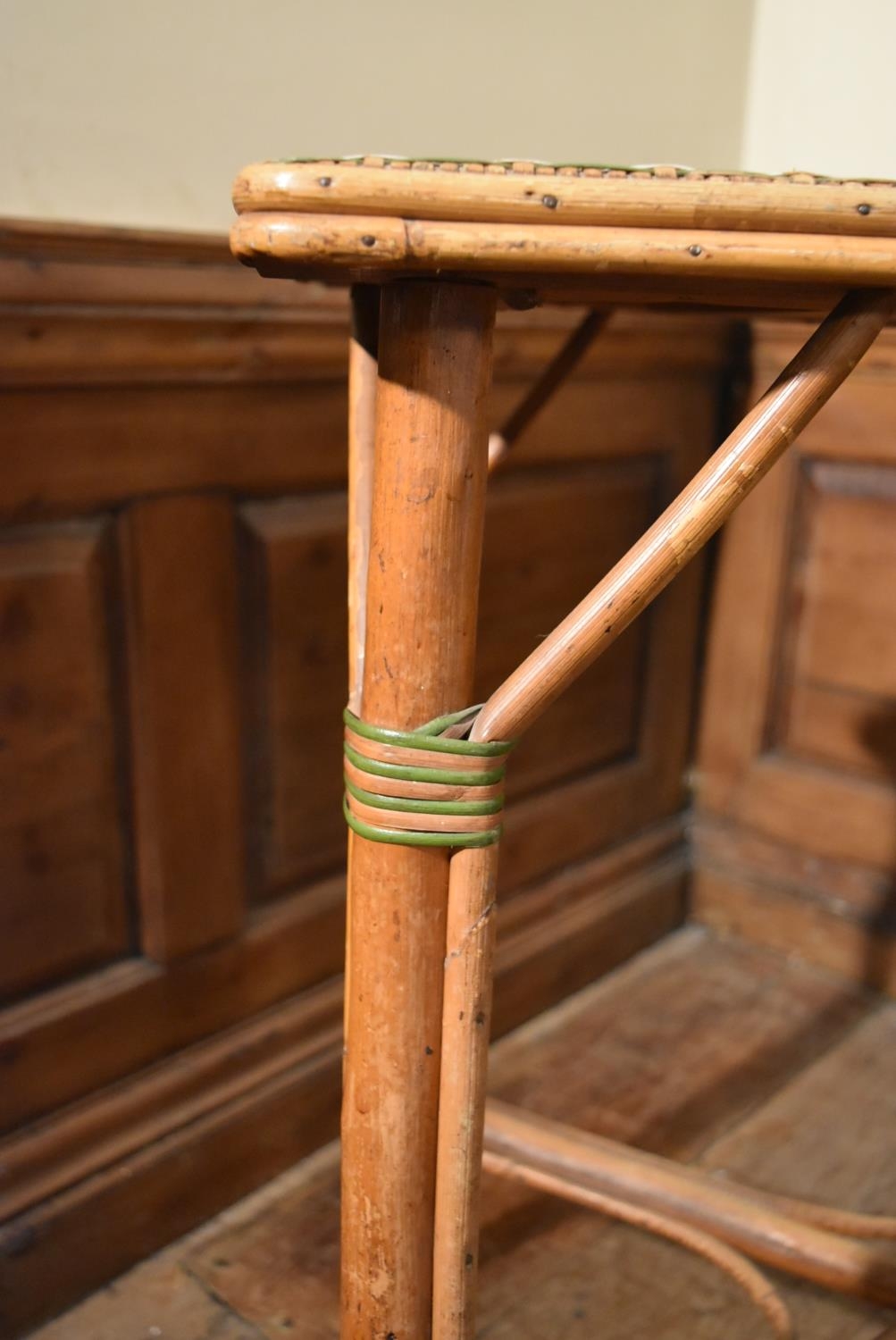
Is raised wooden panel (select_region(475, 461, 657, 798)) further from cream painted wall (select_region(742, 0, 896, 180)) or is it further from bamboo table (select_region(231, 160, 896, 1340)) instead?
bamboo table (select_region(231, 160, 896, 1340))

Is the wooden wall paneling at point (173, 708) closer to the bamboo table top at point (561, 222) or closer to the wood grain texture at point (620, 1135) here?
the wood grain texture at point (620, 1135)

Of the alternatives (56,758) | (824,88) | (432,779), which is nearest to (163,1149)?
(56,758)

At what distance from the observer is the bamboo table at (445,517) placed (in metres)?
0.50

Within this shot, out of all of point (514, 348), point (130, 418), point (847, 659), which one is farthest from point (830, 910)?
point (130, 418)

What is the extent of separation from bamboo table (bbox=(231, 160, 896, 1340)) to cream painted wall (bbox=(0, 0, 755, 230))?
265mm

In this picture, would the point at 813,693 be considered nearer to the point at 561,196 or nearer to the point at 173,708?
the point at 173,708

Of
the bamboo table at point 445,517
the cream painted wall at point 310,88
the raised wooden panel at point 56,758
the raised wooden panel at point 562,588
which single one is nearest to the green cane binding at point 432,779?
the bamboo table at point 445,517

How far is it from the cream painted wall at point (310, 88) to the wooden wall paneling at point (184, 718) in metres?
0.23

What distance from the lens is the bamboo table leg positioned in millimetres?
547

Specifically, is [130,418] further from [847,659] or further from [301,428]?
[847,659]

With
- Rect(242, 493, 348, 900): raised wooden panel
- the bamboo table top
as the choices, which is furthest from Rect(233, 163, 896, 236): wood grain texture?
Rect(242, 493, 348, 900): raised wooden panel

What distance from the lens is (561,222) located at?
50cm

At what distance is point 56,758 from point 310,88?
0.55m

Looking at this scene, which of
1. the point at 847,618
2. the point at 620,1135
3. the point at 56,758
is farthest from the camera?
the point at 847,618
